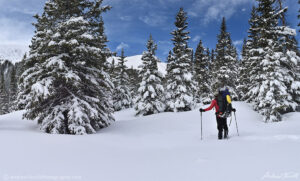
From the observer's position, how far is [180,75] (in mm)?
23641

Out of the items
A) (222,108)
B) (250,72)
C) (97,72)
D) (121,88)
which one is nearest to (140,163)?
(222,108)

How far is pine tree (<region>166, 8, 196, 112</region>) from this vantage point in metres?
22.8

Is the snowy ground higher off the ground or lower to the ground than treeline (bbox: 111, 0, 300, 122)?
lower

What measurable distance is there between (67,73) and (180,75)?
16208mm

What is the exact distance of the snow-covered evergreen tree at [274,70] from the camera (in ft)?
48.3

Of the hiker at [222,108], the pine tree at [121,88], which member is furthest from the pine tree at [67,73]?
the pine tree at [121,88]

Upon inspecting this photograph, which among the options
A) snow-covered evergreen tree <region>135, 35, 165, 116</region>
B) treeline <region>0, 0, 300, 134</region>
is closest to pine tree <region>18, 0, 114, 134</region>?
treeline <region>0, 0, 300, 134</region>

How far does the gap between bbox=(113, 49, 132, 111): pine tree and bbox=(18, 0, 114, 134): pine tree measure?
20.2 metres

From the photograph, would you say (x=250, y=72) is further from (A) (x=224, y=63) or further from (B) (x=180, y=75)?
(A) (x=224, y=63)

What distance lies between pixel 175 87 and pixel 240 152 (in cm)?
1848

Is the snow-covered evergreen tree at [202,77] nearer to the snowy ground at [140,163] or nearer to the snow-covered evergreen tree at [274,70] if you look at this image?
the snow-covered evergreen tree at [274,70]

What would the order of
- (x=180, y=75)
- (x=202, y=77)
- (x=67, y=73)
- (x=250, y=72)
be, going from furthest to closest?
(x=202, y=77) < (x=180, y=75) < (x=250, y=72) < (x=67, y=73)

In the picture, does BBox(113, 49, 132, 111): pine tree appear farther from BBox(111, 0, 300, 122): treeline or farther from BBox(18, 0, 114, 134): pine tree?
BBox(18, 0, 114, 134): pine tree

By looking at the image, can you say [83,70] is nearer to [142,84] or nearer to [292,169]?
[292,169]
